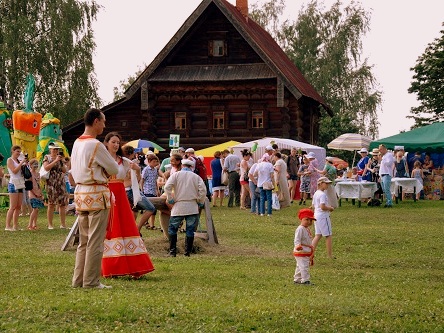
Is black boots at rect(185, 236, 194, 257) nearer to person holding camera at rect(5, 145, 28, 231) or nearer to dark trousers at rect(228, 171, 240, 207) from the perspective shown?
person holding camera at rect(5, 145, 28, 231)

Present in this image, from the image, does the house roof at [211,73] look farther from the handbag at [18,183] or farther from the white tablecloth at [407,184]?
the handbag at [18,183]

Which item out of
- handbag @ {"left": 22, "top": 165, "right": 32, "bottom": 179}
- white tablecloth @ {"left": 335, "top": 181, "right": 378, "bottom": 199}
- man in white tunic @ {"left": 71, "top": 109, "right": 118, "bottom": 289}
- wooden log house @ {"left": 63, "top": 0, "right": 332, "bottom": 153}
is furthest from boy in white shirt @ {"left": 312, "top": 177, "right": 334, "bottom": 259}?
wooden log house @ {"left": 63, "top": 0, "right": 332, "bottom": 153}

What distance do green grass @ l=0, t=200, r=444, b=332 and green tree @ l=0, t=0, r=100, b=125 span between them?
31178mm

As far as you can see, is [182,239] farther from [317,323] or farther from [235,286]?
[317,323]

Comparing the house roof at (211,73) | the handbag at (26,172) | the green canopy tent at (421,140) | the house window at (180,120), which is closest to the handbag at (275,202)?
the handbag at (26,172)

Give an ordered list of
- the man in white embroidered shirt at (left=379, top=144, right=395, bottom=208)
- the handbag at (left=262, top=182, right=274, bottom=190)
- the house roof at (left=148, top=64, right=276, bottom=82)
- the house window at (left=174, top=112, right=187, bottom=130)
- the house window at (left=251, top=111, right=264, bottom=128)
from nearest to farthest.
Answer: the handbag at (left=262, top=182, right=274, bottom=190), the man in white embroidered shirt at (left=379, top=144, right=395, bottom=208), the house roof at (left=148, top=64, right=276, bottom=82), the house window at (left=251, top=111, right=264, bottom=128), the house window at (left=174, top=112, right=187, bottom=130)

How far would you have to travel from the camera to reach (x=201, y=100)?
50000 millimetres

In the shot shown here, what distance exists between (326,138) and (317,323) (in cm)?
6167

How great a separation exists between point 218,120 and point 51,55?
30.7 feet

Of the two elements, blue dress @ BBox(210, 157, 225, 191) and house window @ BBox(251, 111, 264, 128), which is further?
house window @ BBox(251, 111, 264, 128)

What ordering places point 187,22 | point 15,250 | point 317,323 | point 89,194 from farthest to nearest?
point 187,22 → point 15,250 → point 89,194 → point 317,323

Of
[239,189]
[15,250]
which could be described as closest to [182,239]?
[15,250]

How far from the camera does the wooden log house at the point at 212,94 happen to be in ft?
158

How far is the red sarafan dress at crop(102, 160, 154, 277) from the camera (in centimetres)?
1320
